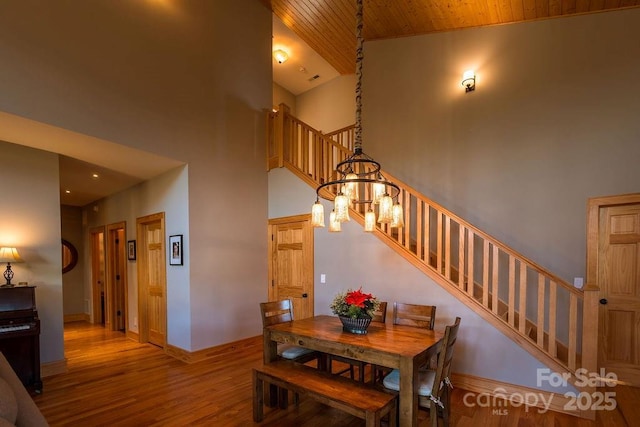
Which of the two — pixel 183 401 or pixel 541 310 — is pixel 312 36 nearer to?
pixel 541 310

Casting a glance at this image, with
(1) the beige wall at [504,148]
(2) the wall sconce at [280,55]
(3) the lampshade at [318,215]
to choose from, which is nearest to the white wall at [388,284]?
(1) the beige wall at [504,148]

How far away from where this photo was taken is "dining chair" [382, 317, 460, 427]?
7.46 feet

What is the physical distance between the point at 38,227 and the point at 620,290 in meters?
6.95

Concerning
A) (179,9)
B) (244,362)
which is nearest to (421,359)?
Result: (244,362)

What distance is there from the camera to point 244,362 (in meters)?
4.33

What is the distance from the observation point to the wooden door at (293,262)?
4949 millimetres

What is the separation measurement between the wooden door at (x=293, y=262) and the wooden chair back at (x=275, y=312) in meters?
1.42

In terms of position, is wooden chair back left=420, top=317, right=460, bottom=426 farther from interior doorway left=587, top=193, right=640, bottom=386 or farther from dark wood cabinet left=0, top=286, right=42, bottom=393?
dark wood cabinet left=0, top=286, right=42, bottom=393

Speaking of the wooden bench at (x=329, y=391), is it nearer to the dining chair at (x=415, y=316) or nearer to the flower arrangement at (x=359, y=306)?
the flower arrangement at (x=359, y=306)

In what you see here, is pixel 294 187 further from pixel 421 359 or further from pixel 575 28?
pixel 575 28

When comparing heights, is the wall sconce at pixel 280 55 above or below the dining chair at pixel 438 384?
above

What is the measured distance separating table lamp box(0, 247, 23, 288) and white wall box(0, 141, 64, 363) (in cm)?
8

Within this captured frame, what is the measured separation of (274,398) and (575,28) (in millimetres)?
5523

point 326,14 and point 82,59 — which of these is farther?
point 326,14
